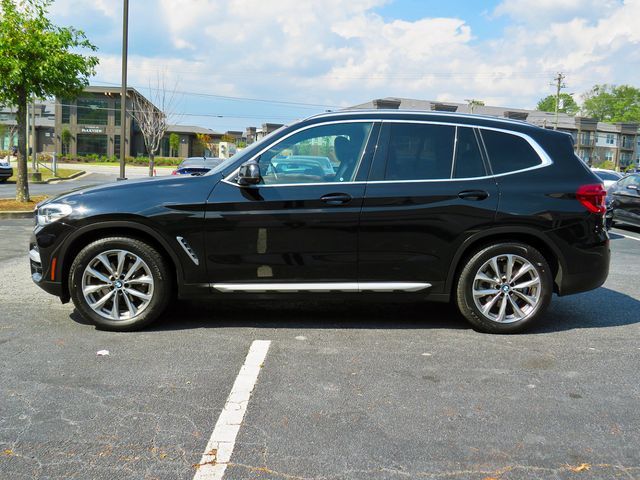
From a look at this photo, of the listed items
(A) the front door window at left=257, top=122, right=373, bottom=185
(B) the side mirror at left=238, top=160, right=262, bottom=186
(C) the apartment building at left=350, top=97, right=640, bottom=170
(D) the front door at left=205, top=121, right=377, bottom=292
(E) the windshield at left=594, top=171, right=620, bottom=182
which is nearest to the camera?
(B) the side mirror at left=238, top=160, right=262, bottom=186

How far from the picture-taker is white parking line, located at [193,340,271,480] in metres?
2.88

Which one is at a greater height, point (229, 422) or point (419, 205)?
point (419, 205)

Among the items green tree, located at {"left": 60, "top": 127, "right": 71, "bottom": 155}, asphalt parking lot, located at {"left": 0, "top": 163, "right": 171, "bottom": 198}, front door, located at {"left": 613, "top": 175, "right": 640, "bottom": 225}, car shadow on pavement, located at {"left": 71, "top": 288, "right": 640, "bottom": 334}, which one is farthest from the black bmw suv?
green tree, located at {"left": 60, "top": 127, "right": 71, "bottom": 155}

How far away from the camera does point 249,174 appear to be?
4.82m

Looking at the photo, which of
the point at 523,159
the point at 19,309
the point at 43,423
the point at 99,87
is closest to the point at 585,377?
the point at 523,159

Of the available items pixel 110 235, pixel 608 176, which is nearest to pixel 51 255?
pixel 110 235

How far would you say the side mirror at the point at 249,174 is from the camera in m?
4.82

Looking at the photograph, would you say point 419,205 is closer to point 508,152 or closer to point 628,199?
point 508,152

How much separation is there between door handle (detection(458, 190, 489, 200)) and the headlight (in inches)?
125

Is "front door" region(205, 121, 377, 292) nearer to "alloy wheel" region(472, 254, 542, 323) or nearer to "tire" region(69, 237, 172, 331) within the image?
"tire" region(69, 237, 172, 331)

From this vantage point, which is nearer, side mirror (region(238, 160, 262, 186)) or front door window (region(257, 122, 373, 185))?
side mirror (region(238, 160, 262, 186))

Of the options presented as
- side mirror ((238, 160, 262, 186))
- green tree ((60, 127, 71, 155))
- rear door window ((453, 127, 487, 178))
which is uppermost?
green tree ((60, 127, 71, 155))

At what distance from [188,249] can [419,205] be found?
6.20ft

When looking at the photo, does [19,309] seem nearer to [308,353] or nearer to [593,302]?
[308,353]
